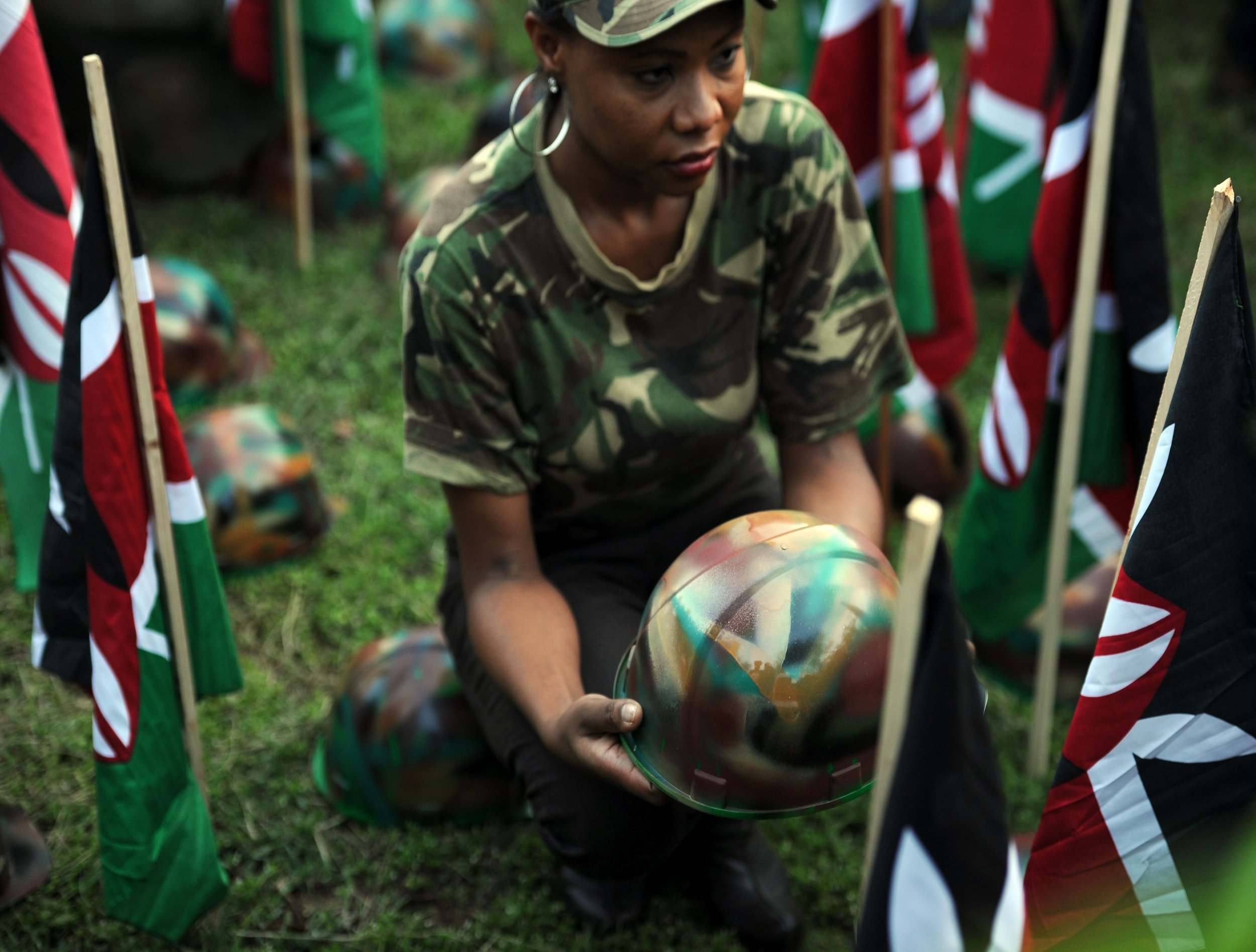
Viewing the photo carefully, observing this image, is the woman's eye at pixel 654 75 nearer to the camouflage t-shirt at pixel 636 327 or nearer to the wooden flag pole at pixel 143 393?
the camouflage t-shirt at pixel 636 327

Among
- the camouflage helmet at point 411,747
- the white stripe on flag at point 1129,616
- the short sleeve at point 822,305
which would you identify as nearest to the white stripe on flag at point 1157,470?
the white stripe on flag at point 1129,616

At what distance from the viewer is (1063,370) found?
304cm

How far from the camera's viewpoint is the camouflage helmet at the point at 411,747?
9.77 ft

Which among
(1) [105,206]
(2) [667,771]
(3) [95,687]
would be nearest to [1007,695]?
(2) [667,771]

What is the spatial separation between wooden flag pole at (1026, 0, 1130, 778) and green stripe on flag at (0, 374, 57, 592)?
2.27 meters

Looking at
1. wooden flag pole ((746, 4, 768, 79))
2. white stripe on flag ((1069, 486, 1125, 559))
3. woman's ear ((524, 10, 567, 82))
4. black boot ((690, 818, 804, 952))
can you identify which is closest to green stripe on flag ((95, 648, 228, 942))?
black boot ((690, 818, 804, 952))

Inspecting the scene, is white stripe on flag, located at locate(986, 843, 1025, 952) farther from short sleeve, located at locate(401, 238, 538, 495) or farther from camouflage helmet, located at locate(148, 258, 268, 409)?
camouflage helmet, located at locate(148, 258, 268, 409)

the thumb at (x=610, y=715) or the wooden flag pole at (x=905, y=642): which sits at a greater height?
the wooden flag pole at (x=905, y=642)

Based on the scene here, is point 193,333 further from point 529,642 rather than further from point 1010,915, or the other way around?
point 1010,915

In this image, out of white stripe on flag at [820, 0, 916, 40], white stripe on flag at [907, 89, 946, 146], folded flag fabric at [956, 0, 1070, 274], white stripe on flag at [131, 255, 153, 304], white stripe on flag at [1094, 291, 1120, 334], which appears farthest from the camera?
folded flag fabric at [956, 0, 1070, 274]

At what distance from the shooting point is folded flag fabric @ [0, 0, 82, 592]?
8.66 ft

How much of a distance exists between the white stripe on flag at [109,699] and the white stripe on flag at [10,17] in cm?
121

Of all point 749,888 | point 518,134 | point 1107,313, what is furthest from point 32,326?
point 1107,313

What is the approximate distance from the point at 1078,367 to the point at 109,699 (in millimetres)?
2160
